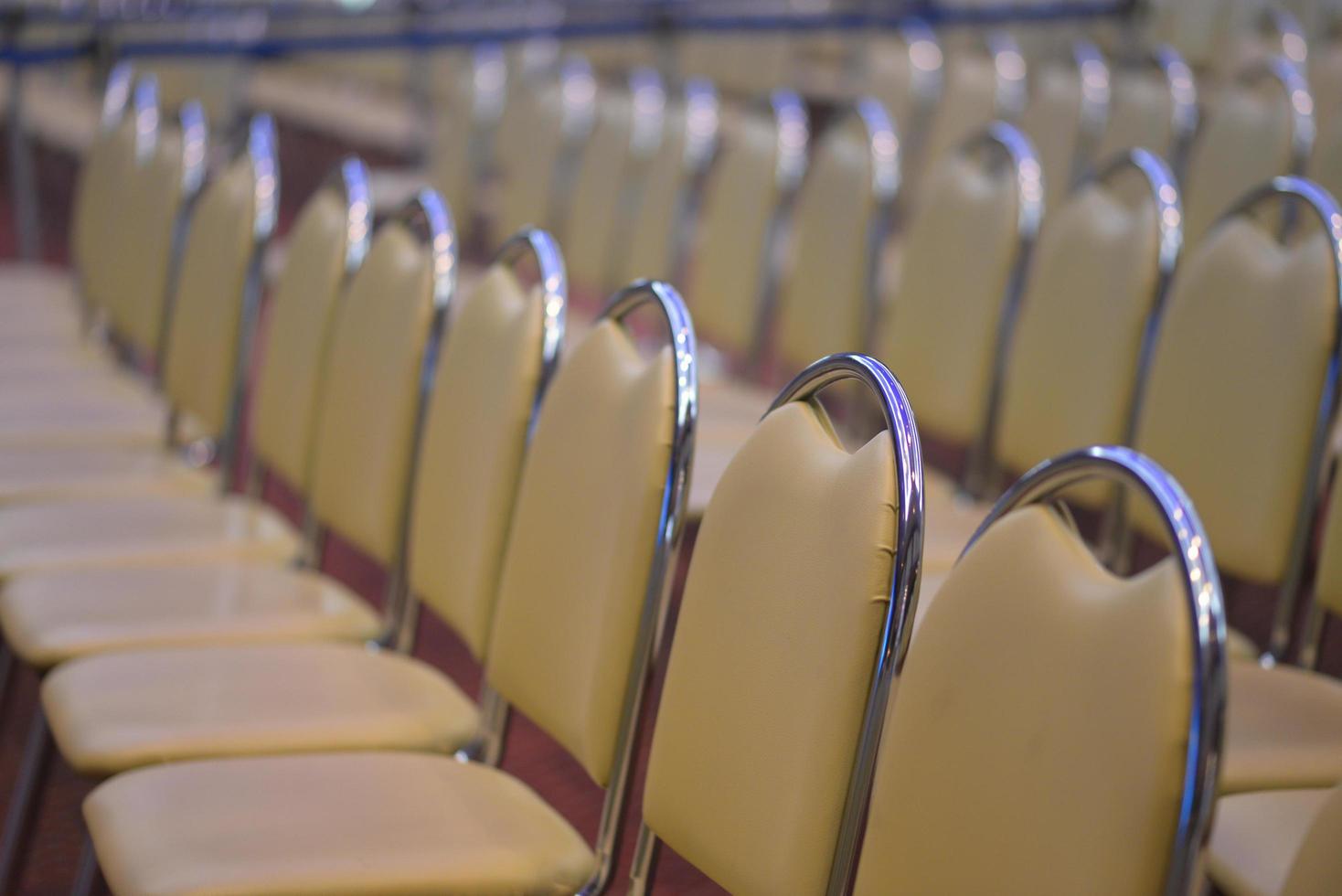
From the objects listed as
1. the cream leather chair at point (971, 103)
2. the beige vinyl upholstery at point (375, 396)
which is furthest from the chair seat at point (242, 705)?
the cream leather chair at point (971, 103)

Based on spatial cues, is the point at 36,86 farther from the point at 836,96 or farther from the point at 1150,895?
the point at 1150,895

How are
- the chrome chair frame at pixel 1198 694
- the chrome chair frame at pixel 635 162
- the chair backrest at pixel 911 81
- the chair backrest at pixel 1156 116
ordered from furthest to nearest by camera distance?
the chair backrest at pixel 911 81 < the chair backrest at pixel 1156 116 < the chrome chair frame at pixel 635 162 < the chrome chair frame at pixel 1198 694

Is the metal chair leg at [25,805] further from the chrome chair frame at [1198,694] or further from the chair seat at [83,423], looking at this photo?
the chrome chair frame at [1198,694]

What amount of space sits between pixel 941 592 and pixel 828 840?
0.79 ft

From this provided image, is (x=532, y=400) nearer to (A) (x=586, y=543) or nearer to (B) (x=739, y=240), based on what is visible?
(A) (x=586, y=543)

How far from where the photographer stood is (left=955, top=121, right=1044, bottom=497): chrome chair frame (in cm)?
272

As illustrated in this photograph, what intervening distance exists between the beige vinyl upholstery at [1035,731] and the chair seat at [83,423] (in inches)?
84.4

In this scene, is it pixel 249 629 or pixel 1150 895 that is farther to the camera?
pixel 249 629

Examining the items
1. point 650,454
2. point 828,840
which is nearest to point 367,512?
point 650,454

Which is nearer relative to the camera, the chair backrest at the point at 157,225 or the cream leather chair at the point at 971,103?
the chair backrest at the point at 157,225

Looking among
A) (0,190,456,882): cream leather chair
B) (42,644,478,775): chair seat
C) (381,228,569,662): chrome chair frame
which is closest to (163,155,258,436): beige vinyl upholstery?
(0,190,456,882): cream leather chair

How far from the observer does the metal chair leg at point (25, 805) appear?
199cm

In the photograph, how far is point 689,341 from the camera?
1640 millimetres

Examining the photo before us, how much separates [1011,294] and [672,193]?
113cm
